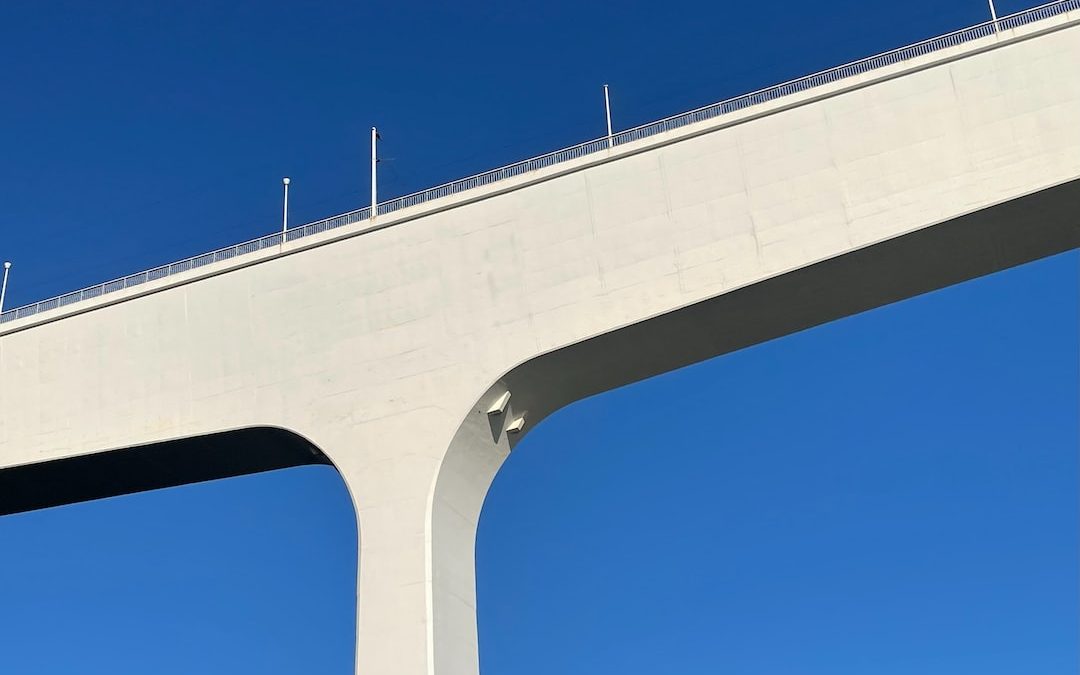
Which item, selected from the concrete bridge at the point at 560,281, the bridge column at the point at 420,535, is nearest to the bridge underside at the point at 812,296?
the concrete bridge at the point at 560,281

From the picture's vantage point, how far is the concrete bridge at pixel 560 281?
1655cm

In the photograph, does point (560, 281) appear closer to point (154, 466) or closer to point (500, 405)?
point (500, 405)

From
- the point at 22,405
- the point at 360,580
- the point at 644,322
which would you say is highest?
the point at 22,405

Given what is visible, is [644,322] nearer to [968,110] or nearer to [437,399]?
[437,399]

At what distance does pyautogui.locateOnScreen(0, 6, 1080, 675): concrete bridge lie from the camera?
16.5 metres

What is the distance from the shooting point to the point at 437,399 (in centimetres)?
1764

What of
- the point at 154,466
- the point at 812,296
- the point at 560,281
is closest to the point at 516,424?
the point at 560,281

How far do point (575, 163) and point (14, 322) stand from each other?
33.5 feet

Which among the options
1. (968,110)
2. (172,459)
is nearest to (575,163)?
(968,110)

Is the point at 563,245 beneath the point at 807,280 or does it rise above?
above

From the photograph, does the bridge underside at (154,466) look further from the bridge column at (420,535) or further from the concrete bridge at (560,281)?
the bridge column at (420,535)

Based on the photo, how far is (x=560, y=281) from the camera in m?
17.8

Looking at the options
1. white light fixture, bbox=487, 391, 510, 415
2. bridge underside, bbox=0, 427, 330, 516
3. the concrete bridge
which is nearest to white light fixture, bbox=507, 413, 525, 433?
the concrete bridge

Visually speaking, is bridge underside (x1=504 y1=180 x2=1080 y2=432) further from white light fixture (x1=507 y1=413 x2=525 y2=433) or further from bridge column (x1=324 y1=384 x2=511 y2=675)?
bridge column (x1=324 y1=384 x2=511 y2=675)
